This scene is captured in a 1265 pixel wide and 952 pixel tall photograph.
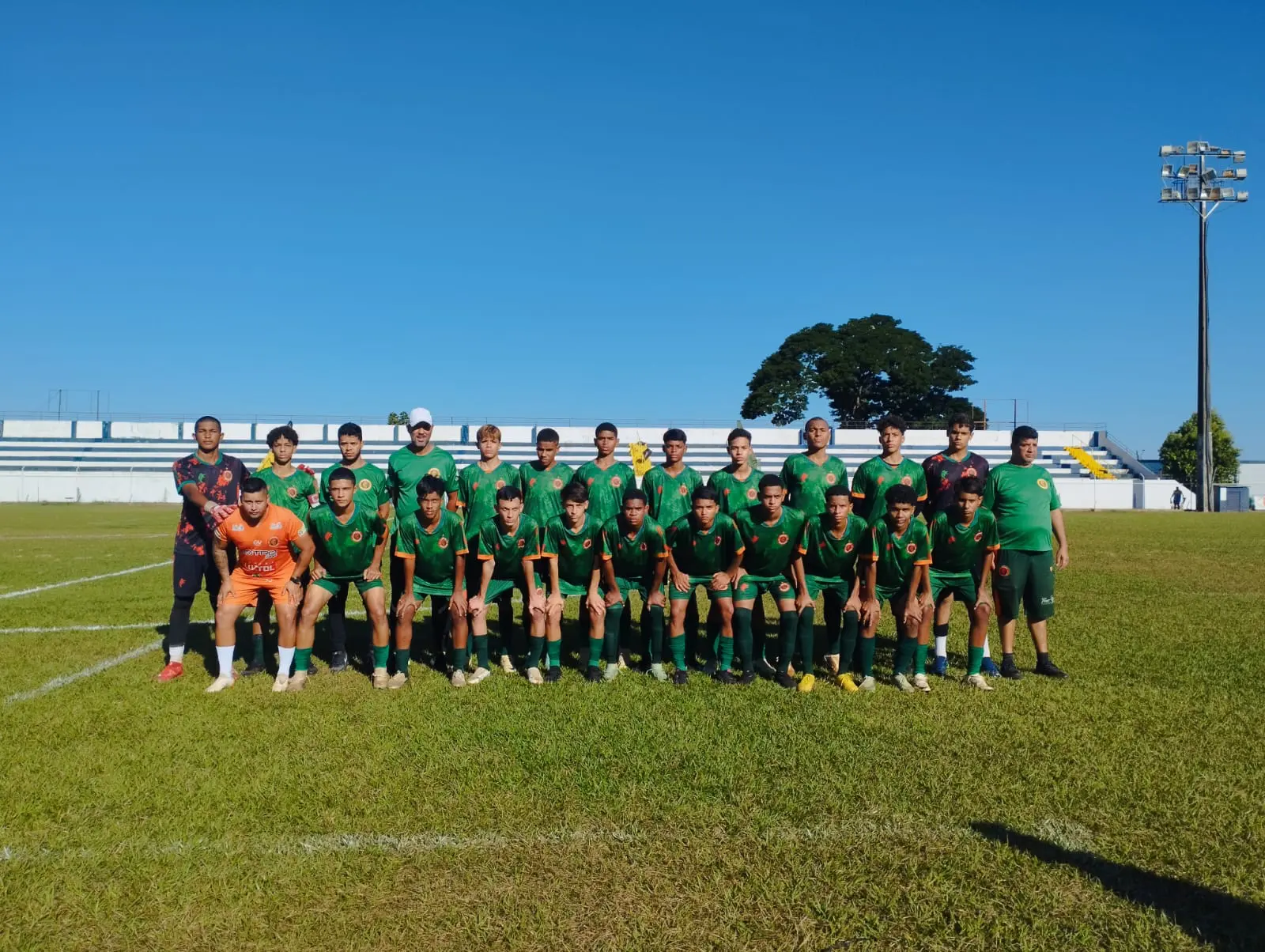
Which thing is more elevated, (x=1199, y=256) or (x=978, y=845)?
(x=1199, y=256)

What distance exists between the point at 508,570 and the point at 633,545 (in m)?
0.98

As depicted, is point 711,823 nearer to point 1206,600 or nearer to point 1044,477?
point 1044,477

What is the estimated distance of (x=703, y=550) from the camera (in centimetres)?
614

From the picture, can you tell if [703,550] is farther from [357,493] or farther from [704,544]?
[357,493]

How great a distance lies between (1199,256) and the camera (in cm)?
3828

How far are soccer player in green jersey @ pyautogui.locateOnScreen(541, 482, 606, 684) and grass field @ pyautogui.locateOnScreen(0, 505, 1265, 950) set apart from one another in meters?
0.35

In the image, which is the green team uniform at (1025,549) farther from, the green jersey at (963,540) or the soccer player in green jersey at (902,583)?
the soccer player in green jersey at (902,583)

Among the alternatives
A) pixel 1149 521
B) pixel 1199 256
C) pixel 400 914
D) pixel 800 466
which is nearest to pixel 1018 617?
pixel 800 466

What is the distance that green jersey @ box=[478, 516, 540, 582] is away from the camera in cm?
616

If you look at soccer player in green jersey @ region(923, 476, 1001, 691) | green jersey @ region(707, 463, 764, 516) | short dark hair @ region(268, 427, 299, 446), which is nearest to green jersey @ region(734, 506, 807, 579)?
green jersey @ region(707, 463, 764, 516)

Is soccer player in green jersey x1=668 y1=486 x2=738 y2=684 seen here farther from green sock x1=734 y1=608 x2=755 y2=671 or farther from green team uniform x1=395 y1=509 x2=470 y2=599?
green team uniform x1=395 y1=509 x2=470 y2=599

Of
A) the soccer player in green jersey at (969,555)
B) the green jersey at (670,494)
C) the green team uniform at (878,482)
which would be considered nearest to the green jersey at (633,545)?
the green jersey at (670,494)

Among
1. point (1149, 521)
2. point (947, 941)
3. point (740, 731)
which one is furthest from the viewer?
point (1149, 521)

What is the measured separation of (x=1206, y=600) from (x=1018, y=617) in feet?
8.68
